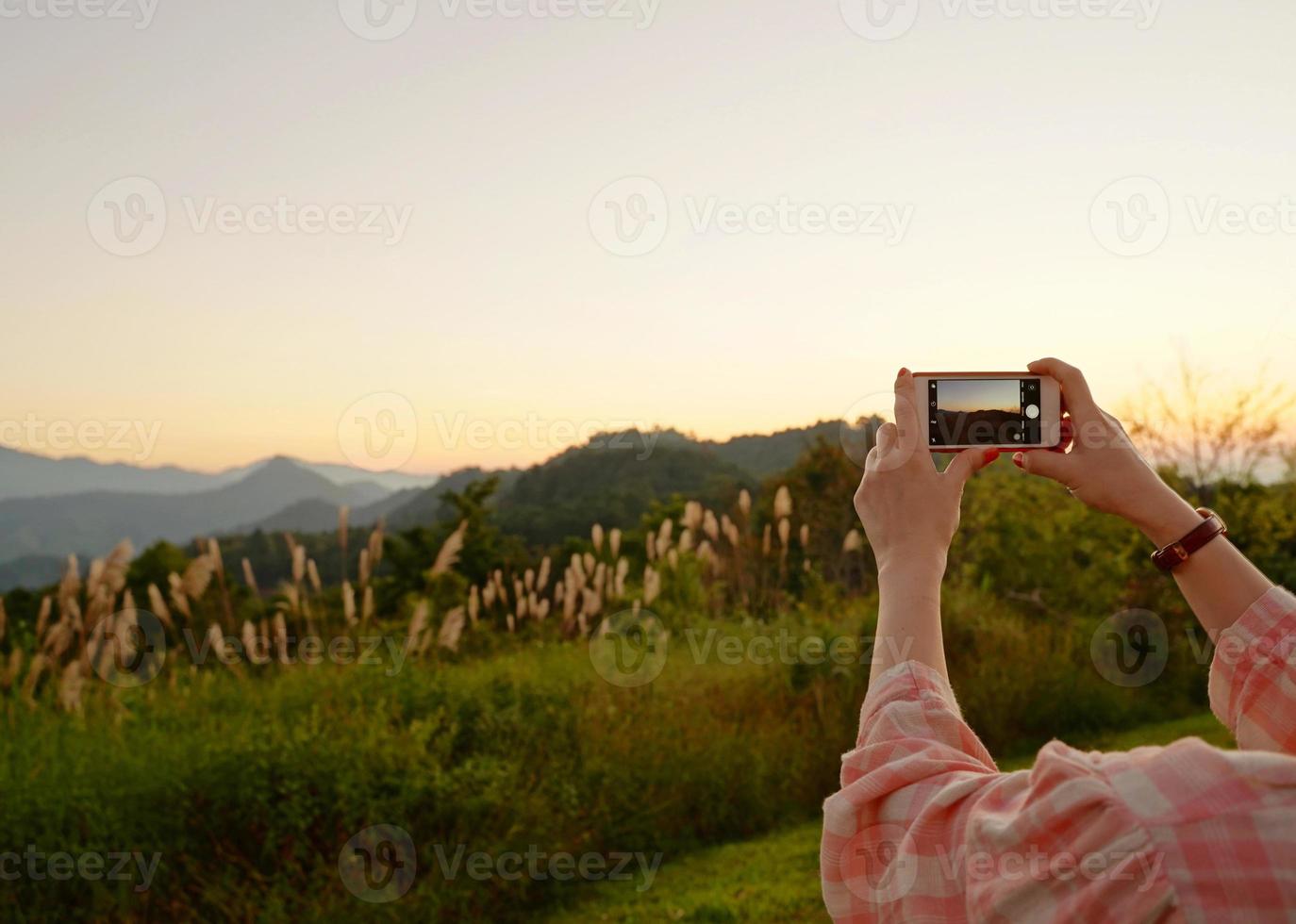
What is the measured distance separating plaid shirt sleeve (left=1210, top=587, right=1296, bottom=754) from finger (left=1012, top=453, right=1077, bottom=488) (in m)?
0.28

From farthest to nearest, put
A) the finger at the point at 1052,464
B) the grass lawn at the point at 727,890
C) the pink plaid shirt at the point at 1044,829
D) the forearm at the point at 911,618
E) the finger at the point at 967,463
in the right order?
the grass lawn at the point at 727,890, the finger at the point at 1052,464, the finger at the point at 967,463, the forearm at the point at 911,618, the pink plaid shirt at the point at 1044,829

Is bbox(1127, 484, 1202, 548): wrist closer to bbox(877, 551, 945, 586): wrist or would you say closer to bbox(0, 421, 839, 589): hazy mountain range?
bbox(877, 551, 945, 586): wrist

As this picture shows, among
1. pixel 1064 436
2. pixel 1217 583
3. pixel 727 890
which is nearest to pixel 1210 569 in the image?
pixel 1217 583

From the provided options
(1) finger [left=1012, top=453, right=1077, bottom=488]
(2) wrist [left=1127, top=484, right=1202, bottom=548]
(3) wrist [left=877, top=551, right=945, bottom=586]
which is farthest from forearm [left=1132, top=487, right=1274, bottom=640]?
(3) wrist [left=877, top=551, right=945, bottom=586]

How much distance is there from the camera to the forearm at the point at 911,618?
112cm

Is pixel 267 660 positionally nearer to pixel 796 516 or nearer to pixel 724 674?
pixel 724 674

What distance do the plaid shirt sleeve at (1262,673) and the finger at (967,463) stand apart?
38 centimetres

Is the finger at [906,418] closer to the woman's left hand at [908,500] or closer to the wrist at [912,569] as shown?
the woman's left hand at [908,500]

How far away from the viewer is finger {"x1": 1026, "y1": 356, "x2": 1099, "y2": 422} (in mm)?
1391

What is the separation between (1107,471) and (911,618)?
0.41 meters

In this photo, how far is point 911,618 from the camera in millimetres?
1131

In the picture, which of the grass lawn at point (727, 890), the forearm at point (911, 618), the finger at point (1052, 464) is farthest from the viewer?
the grass lawn at point (727, 890)

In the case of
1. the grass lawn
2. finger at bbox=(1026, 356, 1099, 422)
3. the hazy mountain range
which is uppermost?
finger at bbox=(1026, 356, 1099, 422)

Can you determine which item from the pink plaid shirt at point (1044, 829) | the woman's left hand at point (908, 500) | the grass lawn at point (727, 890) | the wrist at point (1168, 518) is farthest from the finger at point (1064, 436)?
the grass lawn at point (727, 890)
